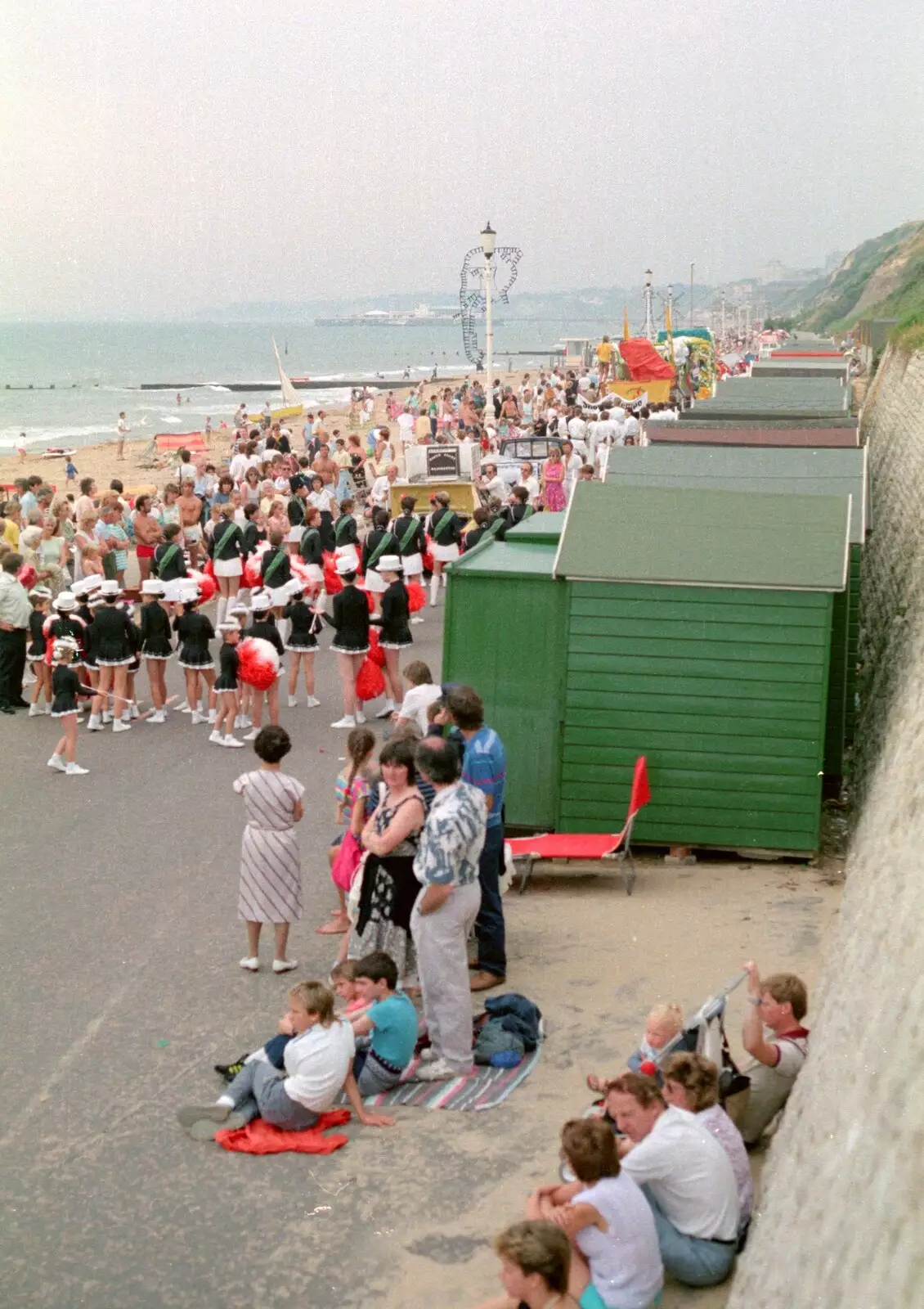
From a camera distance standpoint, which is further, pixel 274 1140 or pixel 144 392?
pixel 144 392

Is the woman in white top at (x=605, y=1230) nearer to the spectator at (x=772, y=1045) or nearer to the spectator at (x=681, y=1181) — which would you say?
the spectator at (x=681, y=1181)

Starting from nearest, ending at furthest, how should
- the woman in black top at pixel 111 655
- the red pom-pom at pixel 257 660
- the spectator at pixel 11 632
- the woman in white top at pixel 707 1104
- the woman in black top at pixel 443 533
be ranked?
1. the woman in white top at pixel 707 1104
2. the red pom-pom at pixel 257 660
3. the woman in black top at pixel 111 655
4. the spectator at pixel 11 632
5. the woman in black top at pixel 443 533

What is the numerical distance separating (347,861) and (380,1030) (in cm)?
176

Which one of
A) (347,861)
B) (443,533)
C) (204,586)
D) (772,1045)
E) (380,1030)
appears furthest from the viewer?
(443,533)

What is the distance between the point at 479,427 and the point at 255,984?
1028 inches

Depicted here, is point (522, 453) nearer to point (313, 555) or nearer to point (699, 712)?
point (313, 555)

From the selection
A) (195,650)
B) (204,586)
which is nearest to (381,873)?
(195,650)

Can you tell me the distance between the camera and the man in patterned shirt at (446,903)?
6.97 m

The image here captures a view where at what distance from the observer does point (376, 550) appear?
15.3 m

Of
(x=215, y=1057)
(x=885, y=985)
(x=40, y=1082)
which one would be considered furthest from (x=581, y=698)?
(x=885, y=985)

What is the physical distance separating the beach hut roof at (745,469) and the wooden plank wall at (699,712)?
132 inches

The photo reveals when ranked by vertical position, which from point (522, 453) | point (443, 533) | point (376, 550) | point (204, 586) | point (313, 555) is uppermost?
point (522, 453)

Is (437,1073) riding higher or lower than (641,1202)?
lower

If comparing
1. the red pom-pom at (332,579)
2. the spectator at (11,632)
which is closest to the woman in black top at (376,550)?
the red pom-pom at (332,579)
